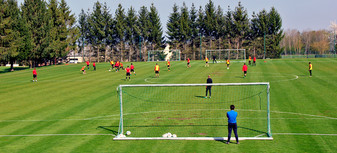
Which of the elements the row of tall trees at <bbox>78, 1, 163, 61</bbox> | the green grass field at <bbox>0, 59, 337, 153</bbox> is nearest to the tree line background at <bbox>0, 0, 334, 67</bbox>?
the row of tall trees at <bbox>78, 1, 163, 61</bbox>

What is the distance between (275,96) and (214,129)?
11303 millimetres

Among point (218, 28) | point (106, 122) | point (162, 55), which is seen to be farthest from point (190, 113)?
point (218, 28)

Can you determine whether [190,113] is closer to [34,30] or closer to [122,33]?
[34,30]

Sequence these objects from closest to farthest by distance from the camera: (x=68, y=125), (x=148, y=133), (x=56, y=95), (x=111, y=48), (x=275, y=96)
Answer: (x=148, y=133)
(x=68, y=125)
(x=275, y=96)
(x=56, y=95)
(x=111, y=48)

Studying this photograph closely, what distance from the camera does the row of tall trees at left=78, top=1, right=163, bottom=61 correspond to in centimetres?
9894

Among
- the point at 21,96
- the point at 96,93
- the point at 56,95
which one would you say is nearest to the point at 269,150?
the point at 96,93

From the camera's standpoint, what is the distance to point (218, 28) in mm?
97250

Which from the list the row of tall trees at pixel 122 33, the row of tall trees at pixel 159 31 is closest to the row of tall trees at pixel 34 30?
the row of tall trees at pixel 159 31

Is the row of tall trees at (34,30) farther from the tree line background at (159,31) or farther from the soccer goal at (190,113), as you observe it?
the soccer goal at (190,113)

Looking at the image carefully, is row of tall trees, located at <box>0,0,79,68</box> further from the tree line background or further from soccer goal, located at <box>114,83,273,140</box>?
soccer goal, located at <box>114,83,273,140</box>

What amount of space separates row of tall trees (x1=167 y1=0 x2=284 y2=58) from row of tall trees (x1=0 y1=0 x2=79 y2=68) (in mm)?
31271

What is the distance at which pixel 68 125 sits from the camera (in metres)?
19.7

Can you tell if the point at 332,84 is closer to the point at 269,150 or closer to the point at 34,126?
the point at 269,150

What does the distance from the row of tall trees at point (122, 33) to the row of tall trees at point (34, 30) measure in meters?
11.9
